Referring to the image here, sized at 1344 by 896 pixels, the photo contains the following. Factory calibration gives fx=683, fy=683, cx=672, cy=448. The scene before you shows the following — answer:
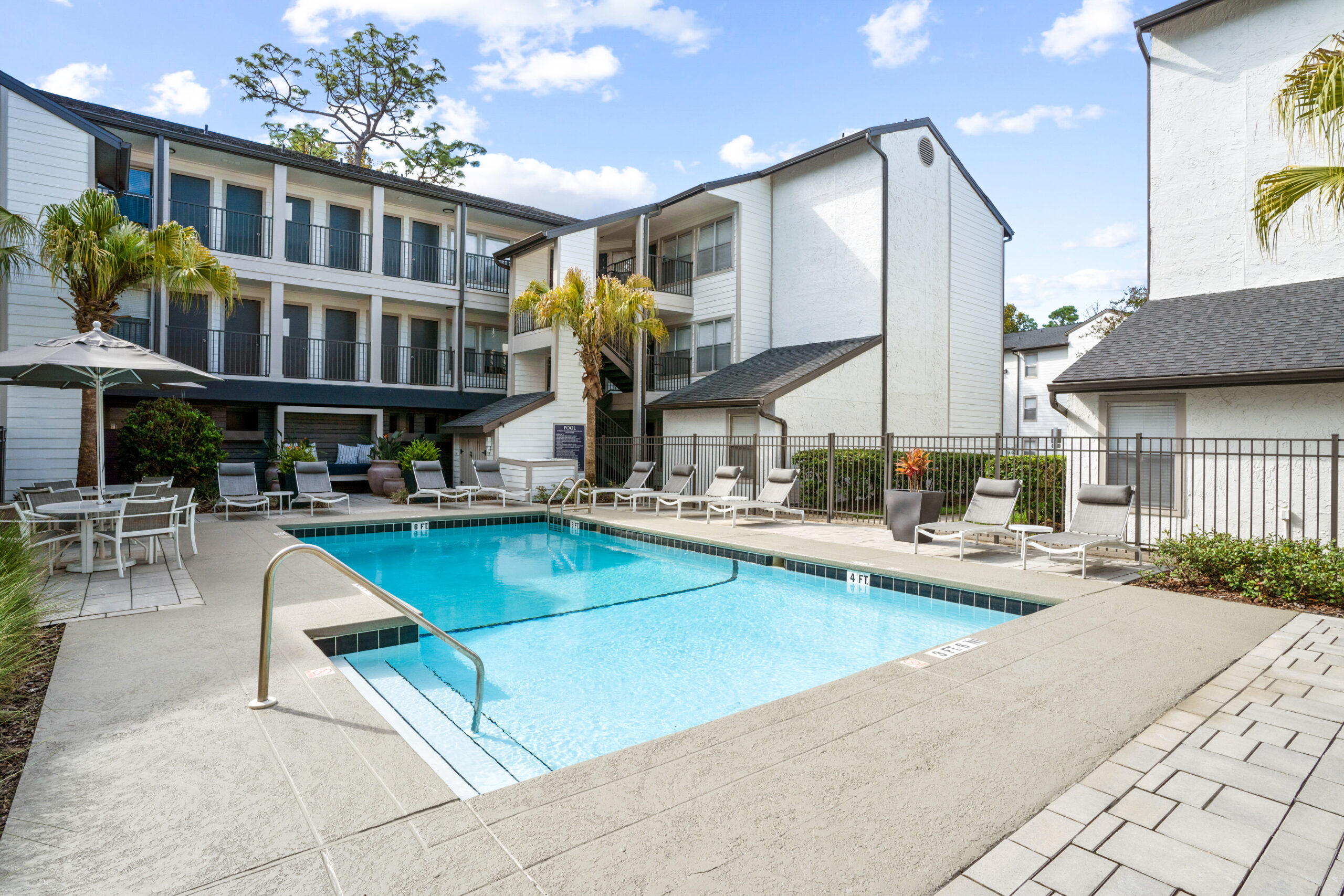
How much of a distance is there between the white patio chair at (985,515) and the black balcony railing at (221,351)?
15.2 metres

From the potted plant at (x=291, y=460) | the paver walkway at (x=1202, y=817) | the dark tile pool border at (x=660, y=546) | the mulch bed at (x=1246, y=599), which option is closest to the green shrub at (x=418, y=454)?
the potted plant at (x=291, y=460)

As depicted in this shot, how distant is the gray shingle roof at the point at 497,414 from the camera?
1642 centimetres

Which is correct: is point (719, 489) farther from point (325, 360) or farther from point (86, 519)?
point (325, 360)

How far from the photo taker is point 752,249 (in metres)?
18.9

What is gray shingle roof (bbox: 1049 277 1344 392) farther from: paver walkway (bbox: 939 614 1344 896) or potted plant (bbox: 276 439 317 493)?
potted plant (bbox: 276 439 317 493)

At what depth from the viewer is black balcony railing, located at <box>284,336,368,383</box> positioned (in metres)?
17.3

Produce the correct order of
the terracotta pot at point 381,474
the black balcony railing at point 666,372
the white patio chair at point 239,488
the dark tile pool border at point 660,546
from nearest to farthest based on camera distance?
the dark tile pool border at point 660,546
the white patio chair at point 239,488
the terracotta pot at point 381,474
the black balcony railing at point 666,372

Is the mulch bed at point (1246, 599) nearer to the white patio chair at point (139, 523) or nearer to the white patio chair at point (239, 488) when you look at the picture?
the white patio chair at point (139, 523)

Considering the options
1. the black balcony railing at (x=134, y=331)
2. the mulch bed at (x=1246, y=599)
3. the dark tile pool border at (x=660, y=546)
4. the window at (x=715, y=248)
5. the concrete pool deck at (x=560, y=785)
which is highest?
the window at (x=715, y=248)

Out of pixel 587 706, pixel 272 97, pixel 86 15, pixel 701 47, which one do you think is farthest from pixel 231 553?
pixel 272 97

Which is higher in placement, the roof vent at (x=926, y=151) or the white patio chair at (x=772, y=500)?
the roof vent at (x=926, y=151)

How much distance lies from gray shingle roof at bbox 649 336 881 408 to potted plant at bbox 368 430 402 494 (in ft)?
21.7

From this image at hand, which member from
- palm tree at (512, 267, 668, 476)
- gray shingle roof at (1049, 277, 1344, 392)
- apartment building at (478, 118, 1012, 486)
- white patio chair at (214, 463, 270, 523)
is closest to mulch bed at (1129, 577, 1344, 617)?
gray shingle roof at (1049, 277, 1344, 392)

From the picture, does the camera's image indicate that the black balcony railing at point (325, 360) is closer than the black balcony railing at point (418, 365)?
Yes
